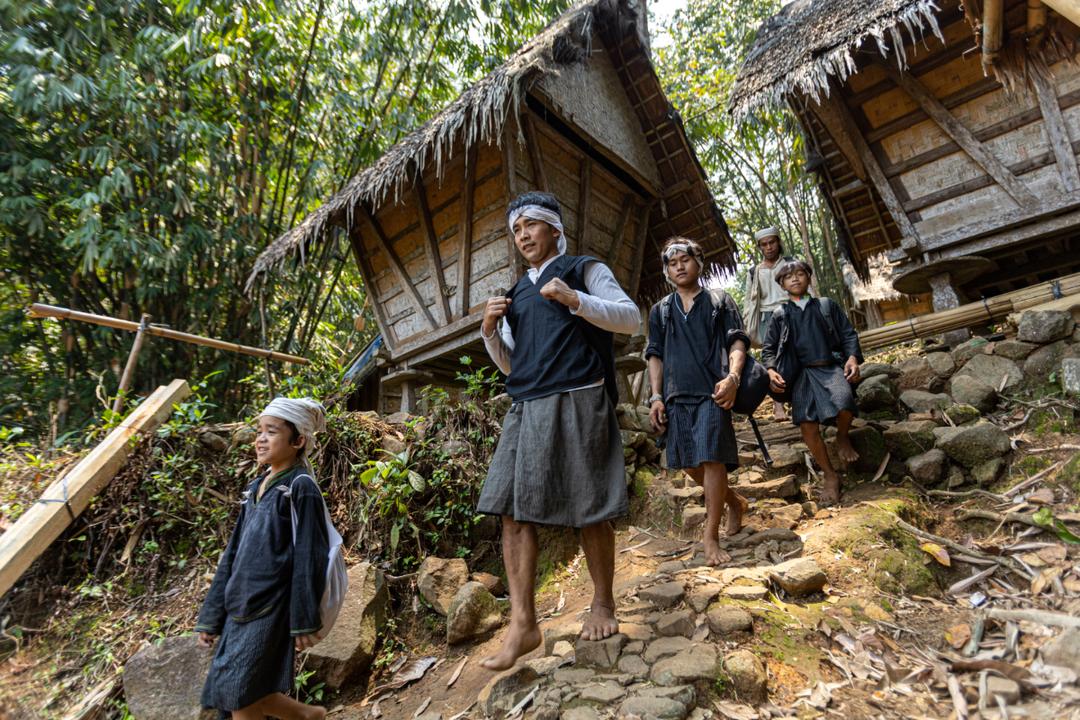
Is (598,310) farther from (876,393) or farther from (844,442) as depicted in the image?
(876,393)

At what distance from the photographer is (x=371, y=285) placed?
22.8 feet

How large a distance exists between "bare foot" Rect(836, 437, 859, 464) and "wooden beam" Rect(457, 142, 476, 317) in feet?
12.2

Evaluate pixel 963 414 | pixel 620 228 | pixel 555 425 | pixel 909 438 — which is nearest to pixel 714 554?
pixel 555 425

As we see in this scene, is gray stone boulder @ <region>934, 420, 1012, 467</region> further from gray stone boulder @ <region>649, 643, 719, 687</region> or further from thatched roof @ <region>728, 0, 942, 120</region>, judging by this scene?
thatched roof @ <region>728, 0, 942, 120</region>

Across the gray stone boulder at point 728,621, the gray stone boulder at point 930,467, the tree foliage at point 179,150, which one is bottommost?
the gray stone boulder at point 728,621

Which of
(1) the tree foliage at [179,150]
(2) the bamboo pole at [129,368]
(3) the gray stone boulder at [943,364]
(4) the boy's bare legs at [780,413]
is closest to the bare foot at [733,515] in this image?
(4) the boy's bare legs at [780,413]

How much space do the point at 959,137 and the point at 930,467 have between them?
14.3ft

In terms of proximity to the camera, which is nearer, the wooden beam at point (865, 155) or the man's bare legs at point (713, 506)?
the man's bare legs at point (713, 506)

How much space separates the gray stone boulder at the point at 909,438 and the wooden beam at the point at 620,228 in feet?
11.9

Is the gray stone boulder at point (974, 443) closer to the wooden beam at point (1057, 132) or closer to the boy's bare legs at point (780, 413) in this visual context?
the boy's bare legs at point (780, 413)

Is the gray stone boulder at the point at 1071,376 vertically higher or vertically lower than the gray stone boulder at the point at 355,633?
higher

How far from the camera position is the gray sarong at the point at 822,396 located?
3.39 meters

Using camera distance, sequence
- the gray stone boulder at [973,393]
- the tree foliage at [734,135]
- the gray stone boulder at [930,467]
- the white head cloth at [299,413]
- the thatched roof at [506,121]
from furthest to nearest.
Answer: the tree foliage at [734,135]
the thatched roof at [506,121]
the gray stone boulder at [973,393]
the gray stone boulder at [930,467]
the white head cloth at [299,413]

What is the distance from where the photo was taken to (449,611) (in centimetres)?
303
